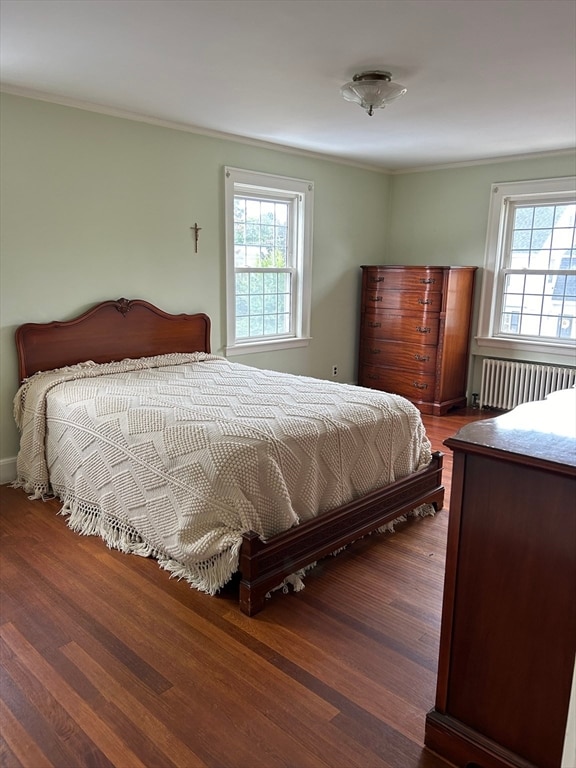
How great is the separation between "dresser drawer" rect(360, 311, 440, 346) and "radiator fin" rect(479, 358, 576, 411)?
0.72m

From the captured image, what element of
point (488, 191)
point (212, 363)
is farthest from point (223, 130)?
point (488, 191)

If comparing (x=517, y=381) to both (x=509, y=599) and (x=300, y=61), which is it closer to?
(x=300, y=61)

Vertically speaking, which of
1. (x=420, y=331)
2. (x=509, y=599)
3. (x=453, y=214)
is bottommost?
(x=509, y=599)

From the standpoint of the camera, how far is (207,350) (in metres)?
4.48

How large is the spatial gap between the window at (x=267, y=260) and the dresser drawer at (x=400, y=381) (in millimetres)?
898

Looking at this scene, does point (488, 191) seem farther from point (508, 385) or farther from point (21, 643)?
point (21, 643)

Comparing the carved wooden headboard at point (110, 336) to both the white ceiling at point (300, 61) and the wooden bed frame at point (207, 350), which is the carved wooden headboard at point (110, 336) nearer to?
the wooden bed frame at point (207, 350)

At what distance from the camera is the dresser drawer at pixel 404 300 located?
5.21 metres

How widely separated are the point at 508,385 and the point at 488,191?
1874mm

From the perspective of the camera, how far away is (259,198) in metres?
4.82

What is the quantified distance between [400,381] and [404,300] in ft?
2.66

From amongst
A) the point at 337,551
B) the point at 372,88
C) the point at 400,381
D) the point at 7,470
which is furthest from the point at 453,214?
the point at 7,470

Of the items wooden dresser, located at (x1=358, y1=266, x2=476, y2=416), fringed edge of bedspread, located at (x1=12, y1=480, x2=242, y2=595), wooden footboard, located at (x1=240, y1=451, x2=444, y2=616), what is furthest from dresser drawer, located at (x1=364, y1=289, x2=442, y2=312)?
fringed edge of bedspread, located at (x1=12, y1=480, x2=242, y2=595)

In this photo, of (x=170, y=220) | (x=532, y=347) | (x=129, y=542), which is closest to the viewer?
(x=129, y=542)
